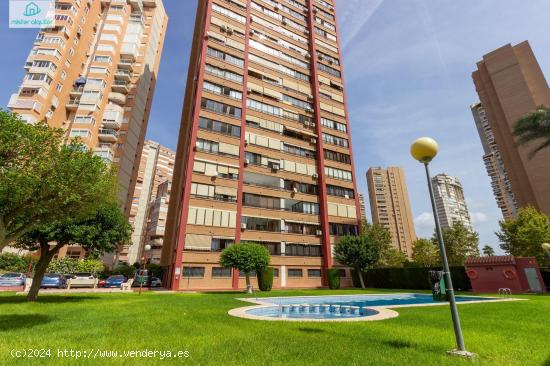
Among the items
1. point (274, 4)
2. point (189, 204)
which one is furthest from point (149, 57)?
point (189, 204)

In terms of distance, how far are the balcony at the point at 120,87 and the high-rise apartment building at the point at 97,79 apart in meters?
0.19

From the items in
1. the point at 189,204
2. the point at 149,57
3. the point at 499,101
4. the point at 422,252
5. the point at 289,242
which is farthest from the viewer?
the point at 499,101

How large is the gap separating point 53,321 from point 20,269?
42.7 meters

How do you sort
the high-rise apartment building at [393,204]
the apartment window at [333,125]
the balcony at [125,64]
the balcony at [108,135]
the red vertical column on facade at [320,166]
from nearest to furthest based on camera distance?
the red vertical column on facade at [320,166], the apartment window at [333,125], the balcony at [108,135], the balcony at [125,64], the high-rise apartment building at [393,204]

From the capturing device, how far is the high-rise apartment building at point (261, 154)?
3366 centimetres

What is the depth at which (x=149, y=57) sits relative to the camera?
223 feet

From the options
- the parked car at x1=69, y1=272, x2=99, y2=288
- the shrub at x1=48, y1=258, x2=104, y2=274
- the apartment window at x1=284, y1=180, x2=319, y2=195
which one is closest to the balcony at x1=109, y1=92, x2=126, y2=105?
the shrub at x1=48, y1=258, x2=104, y2=274

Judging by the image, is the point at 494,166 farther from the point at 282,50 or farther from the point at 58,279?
the point at 58,279

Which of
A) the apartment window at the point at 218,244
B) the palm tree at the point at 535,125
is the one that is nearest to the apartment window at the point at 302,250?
the apartment window at the point at 218,244

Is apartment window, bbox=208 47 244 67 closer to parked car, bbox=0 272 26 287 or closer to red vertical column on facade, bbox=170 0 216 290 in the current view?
red vertical column on facade, bbox=170 0 216 290

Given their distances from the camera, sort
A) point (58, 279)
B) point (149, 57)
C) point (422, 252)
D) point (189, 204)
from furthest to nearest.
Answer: point (149, 57) < point (422, 252) < point (189, 204) < point (58, 279)

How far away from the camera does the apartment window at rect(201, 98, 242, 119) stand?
1495 inches

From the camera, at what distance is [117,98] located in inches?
2258

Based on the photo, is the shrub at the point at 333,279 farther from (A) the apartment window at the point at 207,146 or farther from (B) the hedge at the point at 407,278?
(A) the apartment window at the point at 207,146
